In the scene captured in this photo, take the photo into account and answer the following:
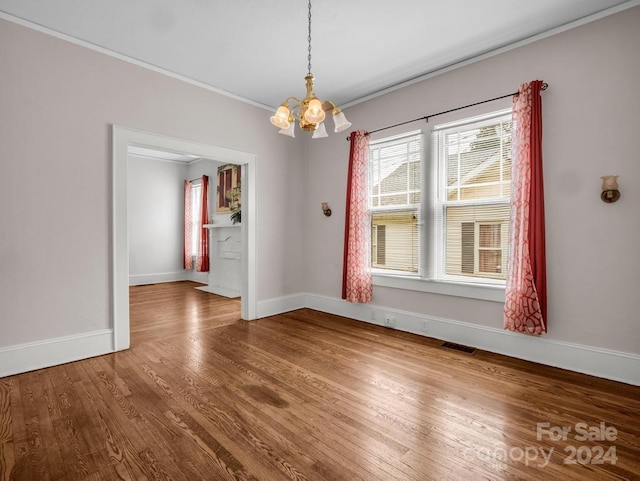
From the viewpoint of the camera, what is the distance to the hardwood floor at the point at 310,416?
1648 mm

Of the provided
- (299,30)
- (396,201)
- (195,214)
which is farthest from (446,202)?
(195,214)

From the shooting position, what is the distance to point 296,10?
267 cm

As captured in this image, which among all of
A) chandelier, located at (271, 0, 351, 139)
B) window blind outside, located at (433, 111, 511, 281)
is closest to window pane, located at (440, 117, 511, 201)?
window blind outside, located at (433, 111, 511, 281)

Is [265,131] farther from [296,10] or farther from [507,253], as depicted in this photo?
[507,253]

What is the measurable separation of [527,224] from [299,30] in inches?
107

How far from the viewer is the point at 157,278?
306 inches

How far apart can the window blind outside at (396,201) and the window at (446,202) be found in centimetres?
1

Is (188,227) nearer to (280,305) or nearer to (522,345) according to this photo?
(280,305)

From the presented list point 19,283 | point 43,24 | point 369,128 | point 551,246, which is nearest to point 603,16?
point 551,246

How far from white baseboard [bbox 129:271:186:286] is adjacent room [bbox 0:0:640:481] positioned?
355cm

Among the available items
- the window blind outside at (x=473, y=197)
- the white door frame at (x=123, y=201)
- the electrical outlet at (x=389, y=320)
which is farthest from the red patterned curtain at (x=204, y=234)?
the window blind outside at (x=473, y=197)

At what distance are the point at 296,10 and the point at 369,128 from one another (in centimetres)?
189

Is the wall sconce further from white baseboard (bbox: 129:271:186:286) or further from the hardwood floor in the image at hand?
white baseboard (bbox: 129:271:186:286)

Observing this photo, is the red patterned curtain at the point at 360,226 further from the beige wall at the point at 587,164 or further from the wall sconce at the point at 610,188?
the wall sconce at the point at 610,188
